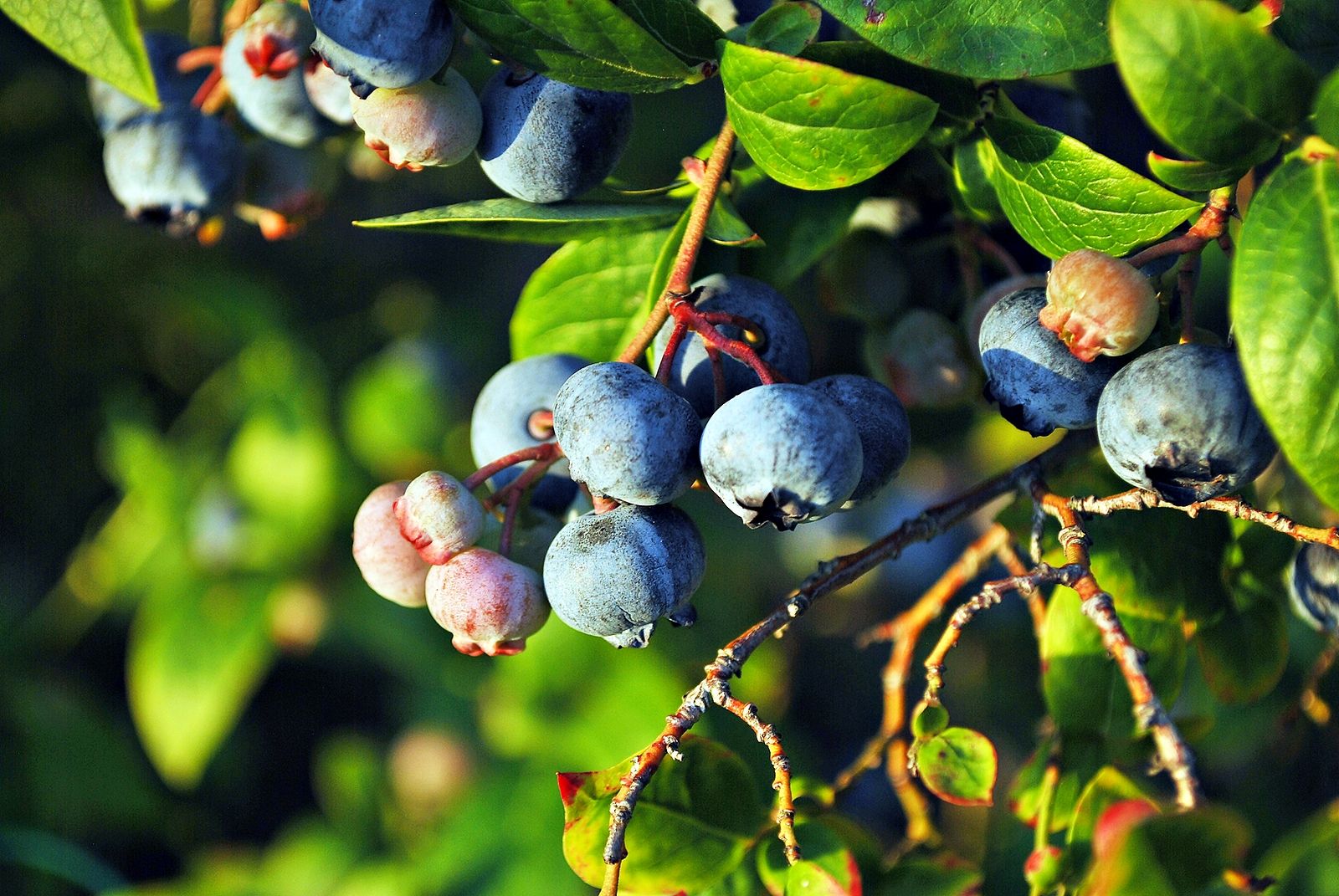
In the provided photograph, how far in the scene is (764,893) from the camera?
0.85 metres

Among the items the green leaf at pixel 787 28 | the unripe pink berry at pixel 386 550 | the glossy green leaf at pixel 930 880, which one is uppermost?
the green leaf at pixel 787 28

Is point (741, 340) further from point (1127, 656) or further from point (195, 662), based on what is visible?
point (195, 662)


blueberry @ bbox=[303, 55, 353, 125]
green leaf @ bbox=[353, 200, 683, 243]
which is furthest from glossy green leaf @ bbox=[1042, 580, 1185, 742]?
blueberry @ bbox=[303, 55, 353, 125]

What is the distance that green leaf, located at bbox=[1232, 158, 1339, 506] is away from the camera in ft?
1.71

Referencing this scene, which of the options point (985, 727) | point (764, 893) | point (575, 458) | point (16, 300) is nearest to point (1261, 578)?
point (764, 893)

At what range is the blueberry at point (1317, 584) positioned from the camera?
2.60 feet

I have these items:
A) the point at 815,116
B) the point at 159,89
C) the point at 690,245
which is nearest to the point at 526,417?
the point at 690,245

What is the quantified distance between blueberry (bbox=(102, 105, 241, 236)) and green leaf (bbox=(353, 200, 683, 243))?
0.31 metres

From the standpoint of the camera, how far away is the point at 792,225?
849mm

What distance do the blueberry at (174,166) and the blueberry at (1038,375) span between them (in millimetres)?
707

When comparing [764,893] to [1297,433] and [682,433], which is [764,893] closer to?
[682,433]

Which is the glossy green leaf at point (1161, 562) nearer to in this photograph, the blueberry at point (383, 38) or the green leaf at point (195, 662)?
the blueberry at point (383, 38)

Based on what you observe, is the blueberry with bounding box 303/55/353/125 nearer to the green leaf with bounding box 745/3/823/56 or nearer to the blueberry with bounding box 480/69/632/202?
the blueberry with bounding box 480/69/632/202

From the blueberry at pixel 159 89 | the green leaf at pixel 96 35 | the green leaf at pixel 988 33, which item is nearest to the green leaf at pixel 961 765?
the green leaf at pixel 988 33
